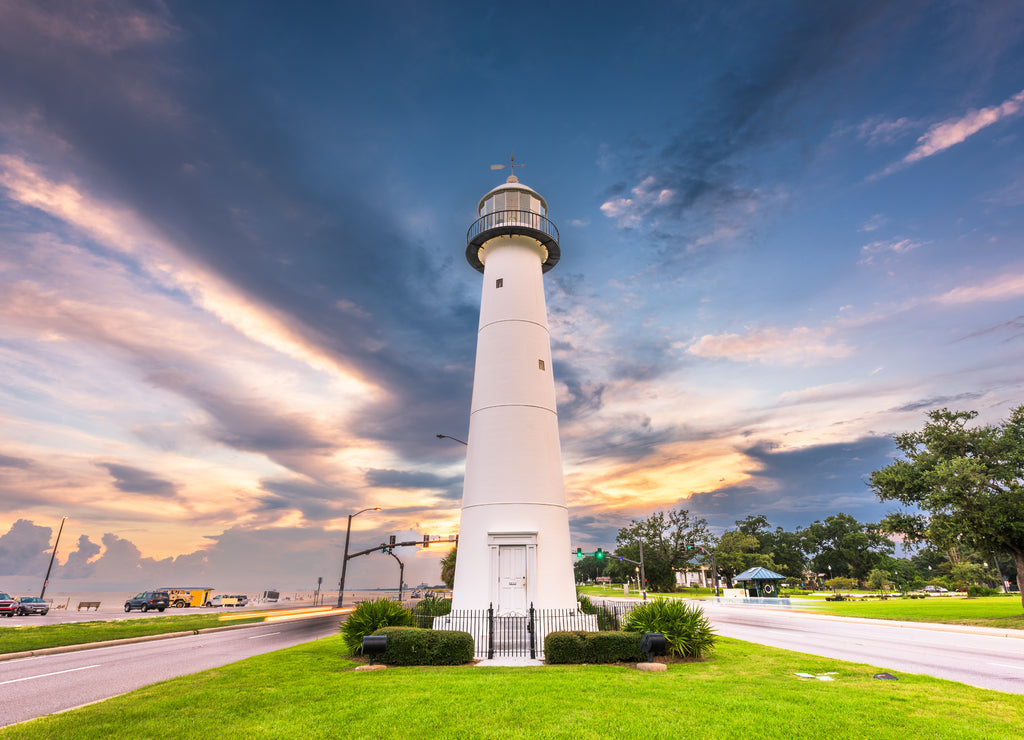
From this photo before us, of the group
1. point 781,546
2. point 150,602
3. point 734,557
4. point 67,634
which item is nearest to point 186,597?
point 150,602

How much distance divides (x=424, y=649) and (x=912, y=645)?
60.1ft

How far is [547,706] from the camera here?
9406 mm

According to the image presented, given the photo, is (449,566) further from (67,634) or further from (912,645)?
(912,645)

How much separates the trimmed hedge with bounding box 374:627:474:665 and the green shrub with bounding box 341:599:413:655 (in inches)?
87.6

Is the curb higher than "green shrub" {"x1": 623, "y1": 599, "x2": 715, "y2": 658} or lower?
lower

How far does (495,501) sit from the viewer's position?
741 inches

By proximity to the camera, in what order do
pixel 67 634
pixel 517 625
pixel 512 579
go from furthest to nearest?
1. pixel 67 634
2. pixel 512 579
3. pixel 517 625

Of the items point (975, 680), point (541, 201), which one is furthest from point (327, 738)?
point (541, 201)

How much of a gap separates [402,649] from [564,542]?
279 inches

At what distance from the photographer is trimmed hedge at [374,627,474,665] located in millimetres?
14180

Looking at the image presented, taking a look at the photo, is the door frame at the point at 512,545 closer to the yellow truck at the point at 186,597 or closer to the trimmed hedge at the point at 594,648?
the trimmed hedge at the point at 594,648

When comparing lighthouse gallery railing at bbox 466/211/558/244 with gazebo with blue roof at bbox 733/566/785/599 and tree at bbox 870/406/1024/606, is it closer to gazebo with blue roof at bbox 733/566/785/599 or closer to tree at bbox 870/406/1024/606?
tree at bbox 870/406/1024/606

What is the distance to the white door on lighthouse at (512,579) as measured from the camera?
17.7 m

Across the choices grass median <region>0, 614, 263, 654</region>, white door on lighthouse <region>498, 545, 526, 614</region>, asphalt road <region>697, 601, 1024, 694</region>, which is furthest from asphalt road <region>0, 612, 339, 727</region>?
asphalt road <region>697, 601, 1024, 694</region>
